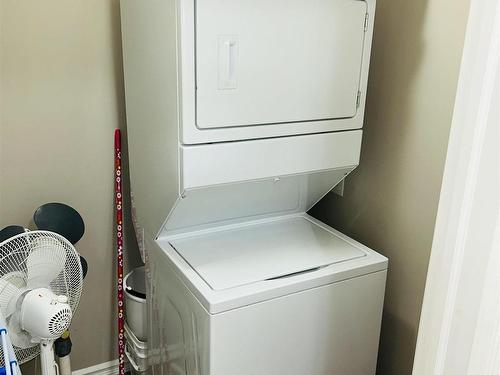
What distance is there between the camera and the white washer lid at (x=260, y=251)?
5.36 ft

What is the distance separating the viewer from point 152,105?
1.60m

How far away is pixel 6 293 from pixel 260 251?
34.3 inches

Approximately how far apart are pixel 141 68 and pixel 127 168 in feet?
2.01

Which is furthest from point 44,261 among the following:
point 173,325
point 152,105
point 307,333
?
point 307,333

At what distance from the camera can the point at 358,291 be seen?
175cm

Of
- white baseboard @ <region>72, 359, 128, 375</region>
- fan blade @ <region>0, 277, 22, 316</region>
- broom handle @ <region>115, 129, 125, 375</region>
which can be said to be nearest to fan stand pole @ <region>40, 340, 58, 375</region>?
fan blade @ <region>0, 277, 22, 316</region>

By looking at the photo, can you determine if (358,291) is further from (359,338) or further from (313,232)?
(313,232)

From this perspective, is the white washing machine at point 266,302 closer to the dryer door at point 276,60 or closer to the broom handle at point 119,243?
the broom handle at point 119,243

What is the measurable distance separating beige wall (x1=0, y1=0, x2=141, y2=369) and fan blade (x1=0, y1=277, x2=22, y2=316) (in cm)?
47

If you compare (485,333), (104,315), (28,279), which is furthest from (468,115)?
(104,315)

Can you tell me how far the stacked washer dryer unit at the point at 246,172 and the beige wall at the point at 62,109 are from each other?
20cm

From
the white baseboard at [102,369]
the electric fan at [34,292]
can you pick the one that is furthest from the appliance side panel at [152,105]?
the white baseboard at [102,369]

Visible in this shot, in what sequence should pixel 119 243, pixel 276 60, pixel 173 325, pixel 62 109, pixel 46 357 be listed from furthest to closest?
pixel 119 243 < pixel 62 109 < pixel 173 325 < pixel 46 357 < pixel 276 60

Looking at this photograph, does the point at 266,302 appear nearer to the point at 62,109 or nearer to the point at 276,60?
the point at 276,60
